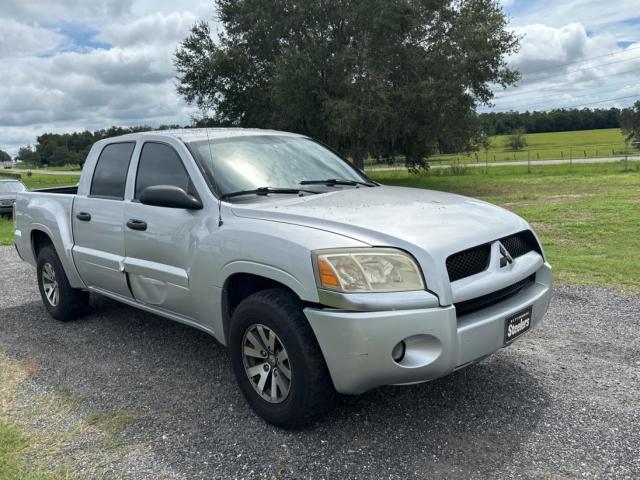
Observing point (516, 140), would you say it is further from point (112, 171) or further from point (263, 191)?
point (263, 191)

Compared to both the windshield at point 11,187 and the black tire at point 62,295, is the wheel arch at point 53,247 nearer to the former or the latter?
the black tire at point 62,295

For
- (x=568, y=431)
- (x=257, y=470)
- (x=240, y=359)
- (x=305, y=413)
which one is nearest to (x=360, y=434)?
(x=305, y=413)

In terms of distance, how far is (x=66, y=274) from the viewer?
5.43 meters

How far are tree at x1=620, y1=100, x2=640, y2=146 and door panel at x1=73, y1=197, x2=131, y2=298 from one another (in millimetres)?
78962

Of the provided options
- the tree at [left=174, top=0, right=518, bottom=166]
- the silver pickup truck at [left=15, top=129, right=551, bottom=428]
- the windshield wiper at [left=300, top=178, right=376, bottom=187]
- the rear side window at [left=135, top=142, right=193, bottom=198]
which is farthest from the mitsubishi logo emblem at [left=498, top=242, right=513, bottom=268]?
the tree at [left=174, top=0, right=518, bottom=166]

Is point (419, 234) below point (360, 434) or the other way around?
the other way around

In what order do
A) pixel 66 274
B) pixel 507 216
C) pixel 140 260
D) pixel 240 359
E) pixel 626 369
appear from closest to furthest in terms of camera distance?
pixel 240 359, pixel 507 216, pixel 626 369, pixel 140 260, pixel 66 274

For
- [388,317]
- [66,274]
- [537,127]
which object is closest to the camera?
[388,317]

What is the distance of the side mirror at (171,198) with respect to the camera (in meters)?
3.65

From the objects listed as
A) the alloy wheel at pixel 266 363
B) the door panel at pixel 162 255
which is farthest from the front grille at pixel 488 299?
the door panel at pixel 162 255

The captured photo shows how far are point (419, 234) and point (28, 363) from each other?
3527mm

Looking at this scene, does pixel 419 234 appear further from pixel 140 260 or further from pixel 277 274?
pixel 140 260

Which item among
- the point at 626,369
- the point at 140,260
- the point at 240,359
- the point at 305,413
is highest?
the point at 140,260

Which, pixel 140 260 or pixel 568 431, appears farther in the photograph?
pixel 140 260
